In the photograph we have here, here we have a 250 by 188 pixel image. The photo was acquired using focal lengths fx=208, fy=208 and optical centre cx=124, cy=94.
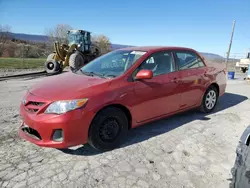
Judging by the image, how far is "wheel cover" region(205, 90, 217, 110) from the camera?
16.7 feet

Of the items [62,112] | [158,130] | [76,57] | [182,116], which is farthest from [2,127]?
[76,57]

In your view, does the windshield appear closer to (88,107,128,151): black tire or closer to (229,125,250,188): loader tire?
(88,107,128,151): black tire

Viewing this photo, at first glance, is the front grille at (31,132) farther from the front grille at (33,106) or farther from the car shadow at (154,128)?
the car shadow at (154,128)

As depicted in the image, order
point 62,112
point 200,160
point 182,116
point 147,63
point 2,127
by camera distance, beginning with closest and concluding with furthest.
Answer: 1. point 62,112
2. point 200,160
3. point 147,63
4. point 2,127
5. point 182,116

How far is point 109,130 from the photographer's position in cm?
327

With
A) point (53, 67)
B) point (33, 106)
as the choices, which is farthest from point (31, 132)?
point (53, 67)

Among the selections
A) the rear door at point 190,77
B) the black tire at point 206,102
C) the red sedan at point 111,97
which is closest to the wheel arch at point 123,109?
the red sedan at point 111,97

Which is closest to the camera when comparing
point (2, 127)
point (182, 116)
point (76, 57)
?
point (2, 127)

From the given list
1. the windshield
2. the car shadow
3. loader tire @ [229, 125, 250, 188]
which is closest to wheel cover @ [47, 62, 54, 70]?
the windshield

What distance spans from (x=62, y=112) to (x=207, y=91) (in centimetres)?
363

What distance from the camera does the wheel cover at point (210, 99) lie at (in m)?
5.10

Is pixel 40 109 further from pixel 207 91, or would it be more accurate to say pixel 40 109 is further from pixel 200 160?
pixel 207 91

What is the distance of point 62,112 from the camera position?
2795mm

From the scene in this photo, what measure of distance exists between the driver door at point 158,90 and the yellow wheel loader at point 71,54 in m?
7.58
